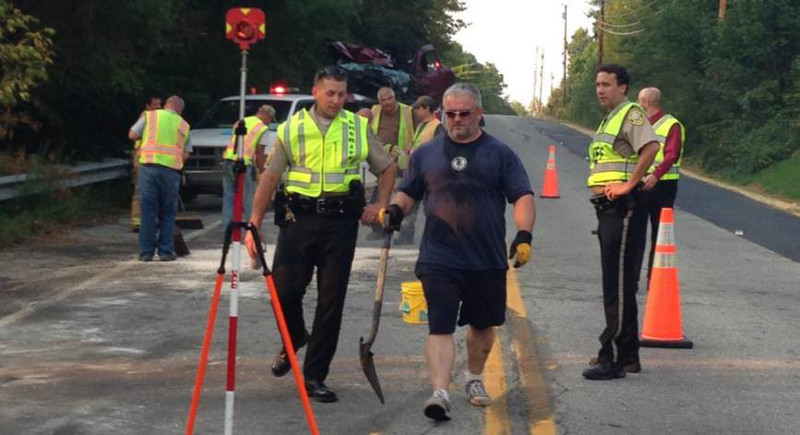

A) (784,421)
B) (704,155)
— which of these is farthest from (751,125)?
(784,421)

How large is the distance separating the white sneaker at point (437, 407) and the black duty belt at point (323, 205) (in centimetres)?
124

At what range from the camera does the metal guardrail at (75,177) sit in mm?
17922

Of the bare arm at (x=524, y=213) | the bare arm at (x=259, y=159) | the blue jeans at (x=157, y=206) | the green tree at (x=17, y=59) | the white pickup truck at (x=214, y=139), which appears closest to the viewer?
the bare arm at (x=524, y=213)

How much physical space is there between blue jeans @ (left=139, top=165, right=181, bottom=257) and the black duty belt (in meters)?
7.40

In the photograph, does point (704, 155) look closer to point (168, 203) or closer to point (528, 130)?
point (528, 130)

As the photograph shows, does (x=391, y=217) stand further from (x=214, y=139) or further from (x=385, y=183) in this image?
(x=214, y=139)

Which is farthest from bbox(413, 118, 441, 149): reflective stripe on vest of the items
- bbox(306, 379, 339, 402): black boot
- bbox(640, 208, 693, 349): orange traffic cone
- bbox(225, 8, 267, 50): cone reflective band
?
bbox(306, 379, 339, 402): black boot

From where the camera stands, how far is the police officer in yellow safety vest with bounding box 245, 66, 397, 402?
26.3ft

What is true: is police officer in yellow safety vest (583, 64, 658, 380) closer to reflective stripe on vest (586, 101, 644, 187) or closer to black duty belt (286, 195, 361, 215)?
reflective stripe on vest (586, 101, 644, 187)

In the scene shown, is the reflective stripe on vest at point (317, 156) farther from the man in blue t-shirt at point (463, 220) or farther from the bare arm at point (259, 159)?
the bare arm at point (259, 159)

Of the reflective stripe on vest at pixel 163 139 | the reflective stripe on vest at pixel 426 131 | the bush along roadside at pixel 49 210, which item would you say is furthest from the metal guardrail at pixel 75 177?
the reflective stripe on vest at pixel 426 131

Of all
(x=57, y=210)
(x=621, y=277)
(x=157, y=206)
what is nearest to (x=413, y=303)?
(x=621, y=277)

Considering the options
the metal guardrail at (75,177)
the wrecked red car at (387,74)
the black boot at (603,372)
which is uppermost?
the wrecked red car at (387,74)

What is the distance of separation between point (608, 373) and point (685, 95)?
124 feet
